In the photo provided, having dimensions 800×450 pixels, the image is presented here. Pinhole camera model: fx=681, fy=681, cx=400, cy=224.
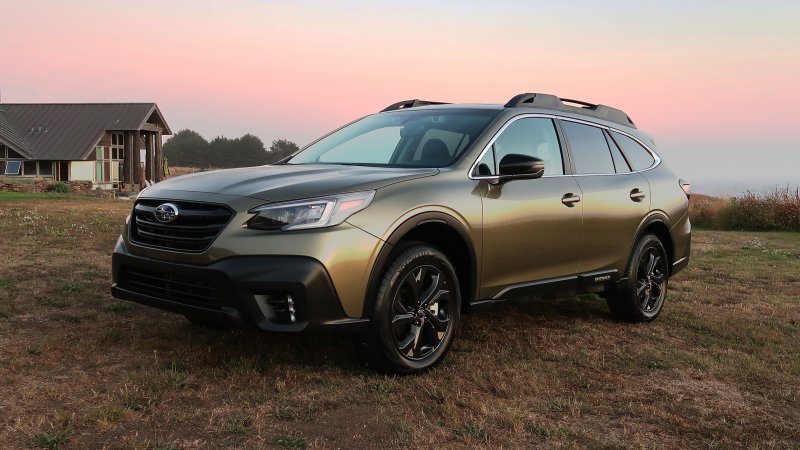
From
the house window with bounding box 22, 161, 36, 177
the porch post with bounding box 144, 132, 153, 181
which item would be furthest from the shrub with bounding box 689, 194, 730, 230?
the house window with bounding box 22, 161, 36, 177

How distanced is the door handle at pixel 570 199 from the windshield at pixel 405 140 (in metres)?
0.85

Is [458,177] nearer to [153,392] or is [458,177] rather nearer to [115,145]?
[153,392]

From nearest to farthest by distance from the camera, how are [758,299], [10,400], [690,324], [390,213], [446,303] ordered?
[10,400]
[390,213]
[446,303]
[690,324]
[758,299]

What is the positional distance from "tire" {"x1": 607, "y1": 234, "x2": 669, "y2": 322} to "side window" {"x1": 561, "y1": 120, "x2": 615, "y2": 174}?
841 millimetres

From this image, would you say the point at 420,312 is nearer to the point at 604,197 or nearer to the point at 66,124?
the point at 604,197

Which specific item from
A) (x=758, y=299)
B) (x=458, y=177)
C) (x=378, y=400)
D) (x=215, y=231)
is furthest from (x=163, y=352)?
(x=758, y=299)

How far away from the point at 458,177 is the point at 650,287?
279 cm

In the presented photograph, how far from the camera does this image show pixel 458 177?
4543 millimetres

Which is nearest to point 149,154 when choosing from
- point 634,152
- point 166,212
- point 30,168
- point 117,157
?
point 117,157

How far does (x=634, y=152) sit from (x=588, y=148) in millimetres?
872

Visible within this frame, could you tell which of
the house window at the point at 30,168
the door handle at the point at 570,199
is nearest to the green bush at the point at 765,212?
the door handle at the point at 570,199

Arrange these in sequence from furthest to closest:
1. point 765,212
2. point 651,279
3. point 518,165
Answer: point 765,212 → point 651,279 → point 518,165

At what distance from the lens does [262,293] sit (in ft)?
12.3

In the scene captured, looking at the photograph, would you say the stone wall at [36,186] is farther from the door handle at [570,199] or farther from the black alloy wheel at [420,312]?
the black alloy wheel at [420,312]
